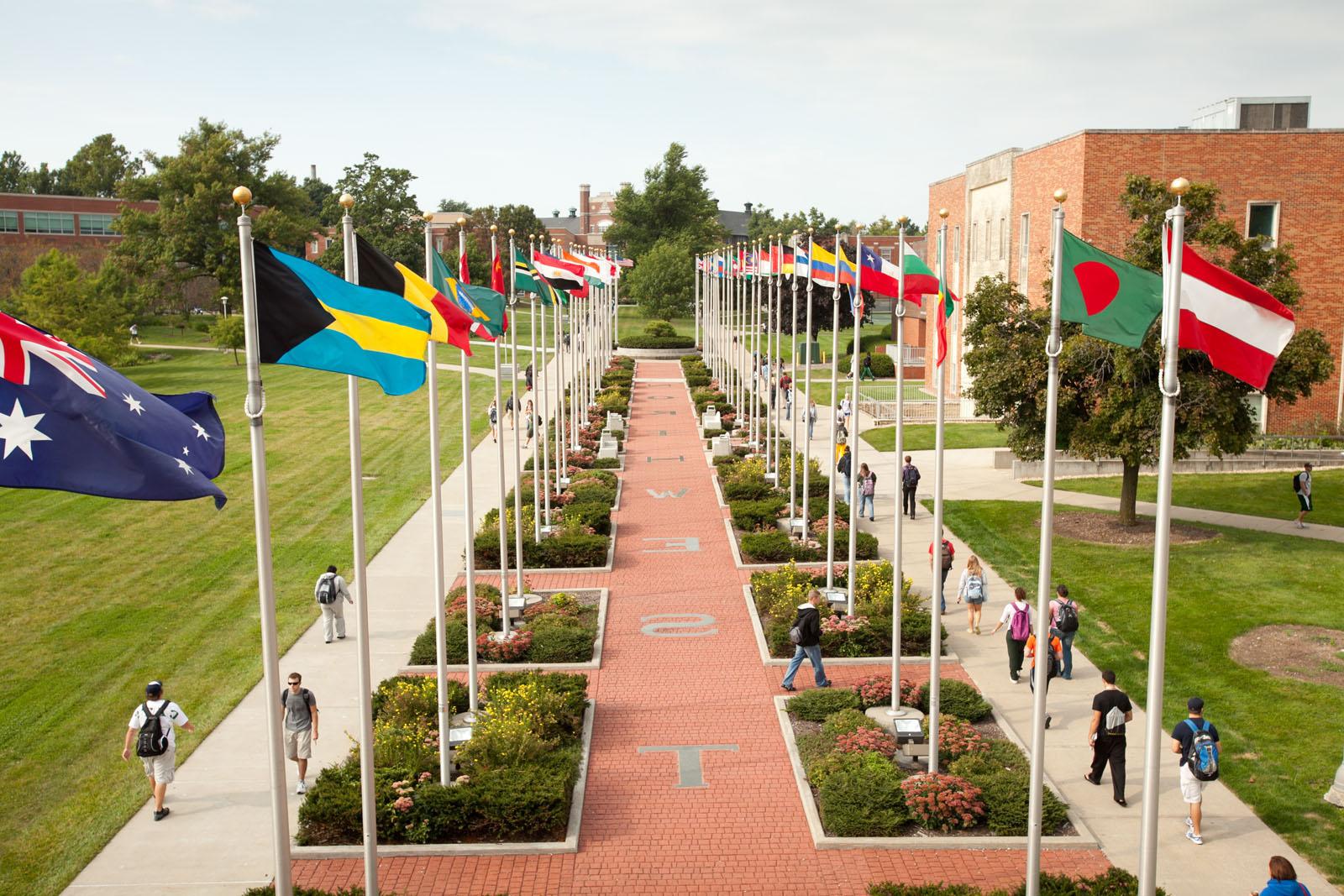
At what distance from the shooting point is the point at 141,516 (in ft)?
105

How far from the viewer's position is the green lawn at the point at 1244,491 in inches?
1224

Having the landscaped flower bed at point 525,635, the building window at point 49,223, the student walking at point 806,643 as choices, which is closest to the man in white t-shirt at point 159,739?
the landscaped flower bed at point 525,635

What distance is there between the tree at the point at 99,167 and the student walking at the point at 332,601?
12825 cm

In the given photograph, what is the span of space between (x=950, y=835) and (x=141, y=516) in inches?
999

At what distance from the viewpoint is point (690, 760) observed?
630 inches

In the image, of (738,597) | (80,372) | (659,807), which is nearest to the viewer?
(80,372)

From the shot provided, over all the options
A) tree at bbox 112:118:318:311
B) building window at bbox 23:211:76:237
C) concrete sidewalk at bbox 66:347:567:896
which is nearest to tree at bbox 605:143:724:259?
tree at bbox 112:118:318:311

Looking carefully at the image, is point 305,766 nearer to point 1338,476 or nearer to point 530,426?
point 530,426

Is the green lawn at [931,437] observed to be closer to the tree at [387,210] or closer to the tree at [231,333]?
the tree at [231,333]

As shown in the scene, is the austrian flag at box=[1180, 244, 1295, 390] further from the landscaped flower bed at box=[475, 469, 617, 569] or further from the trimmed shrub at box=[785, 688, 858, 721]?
the landscaped flower bed at box=[475, 469, 617, 569]

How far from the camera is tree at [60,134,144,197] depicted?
134m

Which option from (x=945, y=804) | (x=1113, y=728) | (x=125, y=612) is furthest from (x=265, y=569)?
(x=125, y=612)

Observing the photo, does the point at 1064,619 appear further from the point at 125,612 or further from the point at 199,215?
the point at 199,215

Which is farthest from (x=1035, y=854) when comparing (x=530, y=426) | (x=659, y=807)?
(x=530, y=426)
